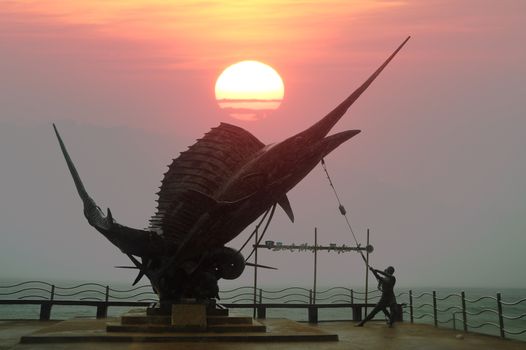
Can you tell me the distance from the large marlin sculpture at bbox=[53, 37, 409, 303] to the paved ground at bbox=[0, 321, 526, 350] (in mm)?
2368

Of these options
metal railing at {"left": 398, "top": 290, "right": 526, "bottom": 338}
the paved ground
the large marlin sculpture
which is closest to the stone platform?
the paved ground

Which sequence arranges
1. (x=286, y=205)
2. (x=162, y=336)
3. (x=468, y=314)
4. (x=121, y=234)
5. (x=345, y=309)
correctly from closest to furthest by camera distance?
1. (x=162, y=336)
2. (x=121, y=234)
3. (x=286, y=205)
4. (x=468, y=314)
5. (x=345, y=309)

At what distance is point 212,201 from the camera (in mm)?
12633

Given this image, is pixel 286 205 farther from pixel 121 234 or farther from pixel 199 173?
pixel 121 234

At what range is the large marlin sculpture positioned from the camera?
13.2 meters

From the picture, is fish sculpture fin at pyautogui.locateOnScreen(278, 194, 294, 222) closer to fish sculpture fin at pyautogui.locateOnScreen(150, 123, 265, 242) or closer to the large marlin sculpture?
the large marlin sculpture

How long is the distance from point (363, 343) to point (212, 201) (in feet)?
14.8

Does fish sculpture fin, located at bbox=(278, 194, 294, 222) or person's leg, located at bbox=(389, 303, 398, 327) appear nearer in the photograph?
fish sculpture fin, located at bbox=(278, 194, 294, 222)

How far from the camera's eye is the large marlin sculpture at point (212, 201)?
43.2 feet

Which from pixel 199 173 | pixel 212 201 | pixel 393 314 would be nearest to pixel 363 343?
pixel 212 201

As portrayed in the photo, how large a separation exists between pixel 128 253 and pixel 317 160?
16.1 ft

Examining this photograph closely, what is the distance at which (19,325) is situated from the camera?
1698cm

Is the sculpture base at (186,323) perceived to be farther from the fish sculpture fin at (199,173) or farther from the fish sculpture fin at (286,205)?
the fish sculpture fin at (286,205)

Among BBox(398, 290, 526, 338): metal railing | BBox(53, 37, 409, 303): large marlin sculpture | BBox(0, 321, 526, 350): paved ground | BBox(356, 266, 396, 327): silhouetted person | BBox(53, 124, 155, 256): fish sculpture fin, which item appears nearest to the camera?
BBox(0, 321, 526, 350): paved ground
